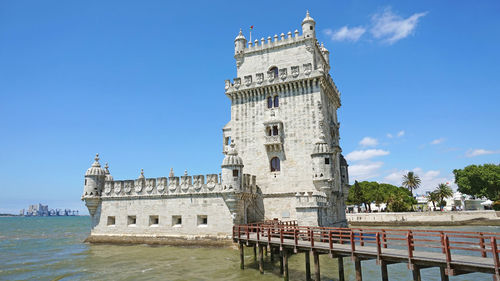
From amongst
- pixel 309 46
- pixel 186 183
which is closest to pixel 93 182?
pixel 186 183

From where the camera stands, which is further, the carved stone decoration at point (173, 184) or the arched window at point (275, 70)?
the arched window at point (275, 70)

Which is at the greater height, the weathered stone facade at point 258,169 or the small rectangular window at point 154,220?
the weathered stone facade at point 258,169

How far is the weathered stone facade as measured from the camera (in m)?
30.1

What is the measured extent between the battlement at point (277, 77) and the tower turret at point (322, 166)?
22.8 feet

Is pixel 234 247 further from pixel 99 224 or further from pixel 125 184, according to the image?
pixel 99 224

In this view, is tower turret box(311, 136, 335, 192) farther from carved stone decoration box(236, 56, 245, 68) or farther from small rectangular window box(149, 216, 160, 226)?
small rectangular window box(149, 216, 160, 226)

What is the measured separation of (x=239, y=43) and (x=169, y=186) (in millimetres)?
17653

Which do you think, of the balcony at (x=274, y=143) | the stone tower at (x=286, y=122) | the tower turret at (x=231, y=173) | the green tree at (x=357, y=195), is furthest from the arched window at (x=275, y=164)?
the green tree at (x=357, y=195)

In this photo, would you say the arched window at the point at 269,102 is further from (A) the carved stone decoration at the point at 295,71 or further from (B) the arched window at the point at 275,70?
(A) the carved stone decoration at the point at 295,71

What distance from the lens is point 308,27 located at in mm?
34500

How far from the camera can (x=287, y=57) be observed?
34969 mm

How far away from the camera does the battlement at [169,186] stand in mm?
30766

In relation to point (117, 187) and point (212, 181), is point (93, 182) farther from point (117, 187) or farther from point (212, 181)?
point (212, 181)

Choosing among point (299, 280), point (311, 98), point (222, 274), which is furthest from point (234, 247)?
point (311, 98)
